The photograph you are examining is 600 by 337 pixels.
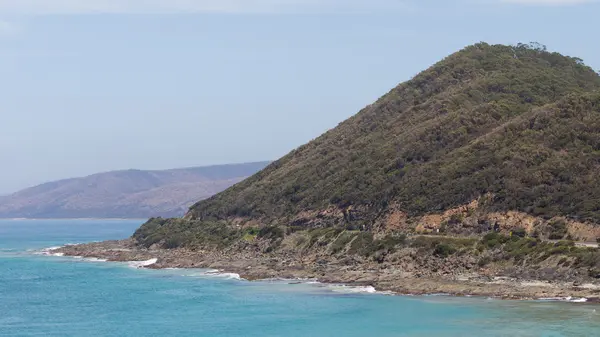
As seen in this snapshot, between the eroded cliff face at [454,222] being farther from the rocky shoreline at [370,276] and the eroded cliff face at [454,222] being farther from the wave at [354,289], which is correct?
the wave at [354,289]

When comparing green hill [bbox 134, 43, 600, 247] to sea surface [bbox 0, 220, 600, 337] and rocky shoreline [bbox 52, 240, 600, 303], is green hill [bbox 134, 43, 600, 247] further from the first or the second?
sea surface [bbox 0, 220, 600, 337]

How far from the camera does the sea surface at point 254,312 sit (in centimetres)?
6400

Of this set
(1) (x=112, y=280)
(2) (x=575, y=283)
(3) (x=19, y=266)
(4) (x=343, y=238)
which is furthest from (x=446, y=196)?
(3) (x=19, y=266)

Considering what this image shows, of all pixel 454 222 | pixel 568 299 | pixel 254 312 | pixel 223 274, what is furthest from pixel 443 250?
pixel 223 274

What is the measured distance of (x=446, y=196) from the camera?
106688 millimetres

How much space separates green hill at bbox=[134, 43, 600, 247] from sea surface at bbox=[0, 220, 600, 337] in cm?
2513

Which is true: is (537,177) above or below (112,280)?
above

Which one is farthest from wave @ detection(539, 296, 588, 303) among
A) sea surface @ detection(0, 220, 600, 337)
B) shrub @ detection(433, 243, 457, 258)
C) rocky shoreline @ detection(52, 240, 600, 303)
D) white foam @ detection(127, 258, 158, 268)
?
white foam @ detection(127, 258, 158, 268)

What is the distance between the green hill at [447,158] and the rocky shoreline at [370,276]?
7.75 meters

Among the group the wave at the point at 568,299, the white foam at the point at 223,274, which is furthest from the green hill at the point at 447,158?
the wave at the point at 568,299

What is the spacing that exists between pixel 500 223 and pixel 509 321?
34263 millimetres

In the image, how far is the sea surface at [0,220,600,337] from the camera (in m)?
64.0

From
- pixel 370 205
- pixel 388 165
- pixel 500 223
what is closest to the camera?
pixel 500 223

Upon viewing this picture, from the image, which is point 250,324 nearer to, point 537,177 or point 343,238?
point 343,238
